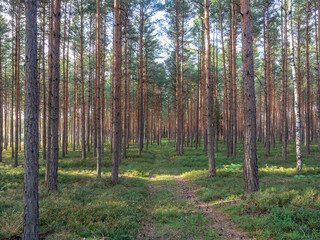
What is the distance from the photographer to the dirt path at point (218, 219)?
16.6ft

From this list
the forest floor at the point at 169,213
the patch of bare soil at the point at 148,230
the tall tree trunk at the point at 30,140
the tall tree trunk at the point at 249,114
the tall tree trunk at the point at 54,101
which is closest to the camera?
the tall tree trunk at the point at 30,140

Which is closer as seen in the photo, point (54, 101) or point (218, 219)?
point (218, 219)

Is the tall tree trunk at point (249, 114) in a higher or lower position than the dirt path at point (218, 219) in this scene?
Result: higher

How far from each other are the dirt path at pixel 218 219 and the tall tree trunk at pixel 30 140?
435 centimetres

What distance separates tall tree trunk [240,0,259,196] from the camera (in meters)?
7.16

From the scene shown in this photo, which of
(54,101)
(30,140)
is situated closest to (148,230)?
(30,140)

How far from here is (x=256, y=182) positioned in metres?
7.22

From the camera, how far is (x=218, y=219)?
6.09 m

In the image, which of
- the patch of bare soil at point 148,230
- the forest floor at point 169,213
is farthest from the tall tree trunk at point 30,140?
the patch of bare soil at point 148,230

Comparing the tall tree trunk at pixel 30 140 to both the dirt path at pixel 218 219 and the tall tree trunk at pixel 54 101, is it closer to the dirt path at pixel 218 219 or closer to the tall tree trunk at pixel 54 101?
the dirt path at pixel 218 219

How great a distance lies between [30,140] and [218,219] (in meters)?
5.47

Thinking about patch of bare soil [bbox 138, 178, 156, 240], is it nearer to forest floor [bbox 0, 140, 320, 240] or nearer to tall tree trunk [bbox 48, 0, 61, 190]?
forest floor [bbox 0, 140, 320, 240]

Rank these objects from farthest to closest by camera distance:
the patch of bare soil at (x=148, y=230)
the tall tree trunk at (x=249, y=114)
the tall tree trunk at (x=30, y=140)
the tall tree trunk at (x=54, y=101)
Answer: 1. the tall tree trunk at (x=54, y=101)
2. the tall tree trunk at (x=249, y=114)
3. the patch of bare soil at (x=148, y=230)
4. the tall tree trunk at (x=30, y=140)

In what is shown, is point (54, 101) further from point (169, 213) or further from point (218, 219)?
point (218, 219)
